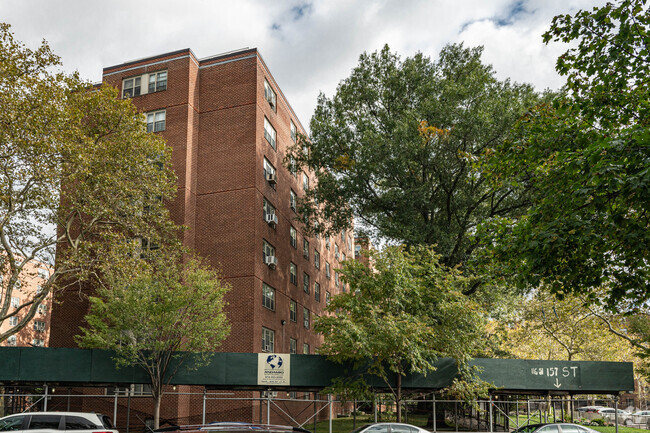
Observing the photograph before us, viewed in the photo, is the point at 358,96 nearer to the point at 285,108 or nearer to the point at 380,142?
the point at 380,142

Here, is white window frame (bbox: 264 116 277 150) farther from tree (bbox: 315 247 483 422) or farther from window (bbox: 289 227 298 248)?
tree (bbox: 315 247 483 422)

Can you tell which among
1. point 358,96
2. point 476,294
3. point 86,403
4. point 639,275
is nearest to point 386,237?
point 476,294

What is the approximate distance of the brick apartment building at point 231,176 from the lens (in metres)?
31.8

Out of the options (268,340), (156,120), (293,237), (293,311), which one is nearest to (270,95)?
(156,120)

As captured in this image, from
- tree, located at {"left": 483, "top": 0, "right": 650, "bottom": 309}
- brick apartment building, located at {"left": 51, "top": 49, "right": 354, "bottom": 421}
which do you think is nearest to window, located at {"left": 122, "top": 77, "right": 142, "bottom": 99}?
brick apartment building, located at {"left": 51, "top": 49, "right": 354, "bottom": 421}

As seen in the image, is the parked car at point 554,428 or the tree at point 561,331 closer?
the parked car at point 554,428

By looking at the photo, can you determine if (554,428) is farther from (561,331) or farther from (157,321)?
(561,331)

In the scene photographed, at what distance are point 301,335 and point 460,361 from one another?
1756cm

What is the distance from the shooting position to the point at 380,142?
32031 mm

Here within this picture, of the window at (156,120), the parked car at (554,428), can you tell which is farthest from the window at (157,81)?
the parked car at (554,428)

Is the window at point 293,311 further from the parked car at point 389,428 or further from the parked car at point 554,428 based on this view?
the parked car at point 389,428

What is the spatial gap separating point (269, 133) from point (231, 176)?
5.03 meters

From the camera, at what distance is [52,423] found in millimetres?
17438

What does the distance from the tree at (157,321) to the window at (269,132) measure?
43.9 feet
